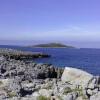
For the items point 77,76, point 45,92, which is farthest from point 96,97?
point 45,92

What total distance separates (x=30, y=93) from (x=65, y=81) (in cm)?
245

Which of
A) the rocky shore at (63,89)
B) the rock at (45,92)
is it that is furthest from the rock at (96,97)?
the rock at (45,92)

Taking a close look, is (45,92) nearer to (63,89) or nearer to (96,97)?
(63,89)

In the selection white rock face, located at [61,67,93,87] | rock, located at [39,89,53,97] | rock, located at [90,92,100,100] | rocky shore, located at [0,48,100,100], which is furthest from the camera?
white rock face, located at [61,67,93,87]

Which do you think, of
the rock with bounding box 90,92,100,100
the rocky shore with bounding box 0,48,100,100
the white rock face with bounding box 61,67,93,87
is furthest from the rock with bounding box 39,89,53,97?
the rock with bounding box 90,92,100,100

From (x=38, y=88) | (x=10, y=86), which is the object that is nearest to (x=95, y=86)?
(x=38, y=88)

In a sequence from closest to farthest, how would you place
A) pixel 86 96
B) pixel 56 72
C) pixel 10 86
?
pixel 86 96 → pixel 10 86 → pixel 56 72

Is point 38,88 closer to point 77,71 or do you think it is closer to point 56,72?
point 77,71

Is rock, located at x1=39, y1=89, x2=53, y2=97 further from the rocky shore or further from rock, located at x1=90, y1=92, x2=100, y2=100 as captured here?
rock, located at x1=90, y1=92, x2=100, y2=100

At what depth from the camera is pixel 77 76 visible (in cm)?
2238

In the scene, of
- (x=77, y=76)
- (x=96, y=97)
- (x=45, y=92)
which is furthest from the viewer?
(x=77, y=76)

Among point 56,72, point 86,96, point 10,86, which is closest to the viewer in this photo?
point 86,96

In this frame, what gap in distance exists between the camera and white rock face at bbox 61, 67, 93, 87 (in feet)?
72.0

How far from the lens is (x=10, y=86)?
22.6 m
